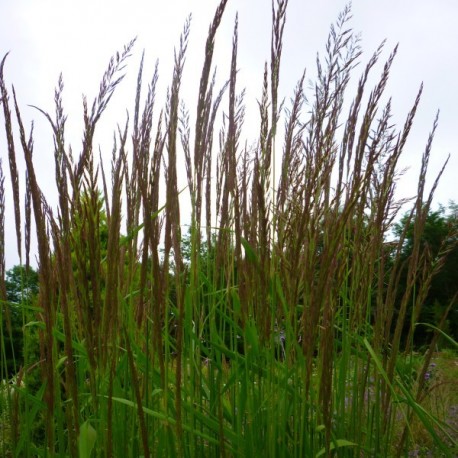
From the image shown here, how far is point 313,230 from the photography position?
138 centimetres

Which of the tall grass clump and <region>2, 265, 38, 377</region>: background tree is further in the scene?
<region>2, 265, 38, 377</region>: background tree

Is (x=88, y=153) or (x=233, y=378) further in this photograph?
(x=233, y=378)

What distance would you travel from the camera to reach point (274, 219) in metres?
1.61

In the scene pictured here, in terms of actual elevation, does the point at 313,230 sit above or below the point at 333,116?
below

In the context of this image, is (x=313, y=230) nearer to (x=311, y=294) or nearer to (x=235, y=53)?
(x=311, y=294)

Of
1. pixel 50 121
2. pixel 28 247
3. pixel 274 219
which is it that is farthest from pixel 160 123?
pixel 28 247

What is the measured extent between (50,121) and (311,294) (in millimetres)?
635

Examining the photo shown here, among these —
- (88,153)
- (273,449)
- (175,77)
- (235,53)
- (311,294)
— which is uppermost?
(235,53)

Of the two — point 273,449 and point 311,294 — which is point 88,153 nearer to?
point 311,294

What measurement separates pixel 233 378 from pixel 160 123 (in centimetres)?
79

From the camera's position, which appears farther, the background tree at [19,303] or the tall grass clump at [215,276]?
the background tree at [19,303]

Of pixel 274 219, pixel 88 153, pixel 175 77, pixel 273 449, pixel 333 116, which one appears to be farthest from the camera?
pixel 333 116

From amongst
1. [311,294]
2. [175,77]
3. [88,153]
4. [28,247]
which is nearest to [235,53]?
[175,77]

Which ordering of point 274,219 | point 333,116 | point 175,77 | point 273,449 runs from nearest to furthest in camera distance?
point 175,77 < point 273,449 < point 274,219 < point 333,116
